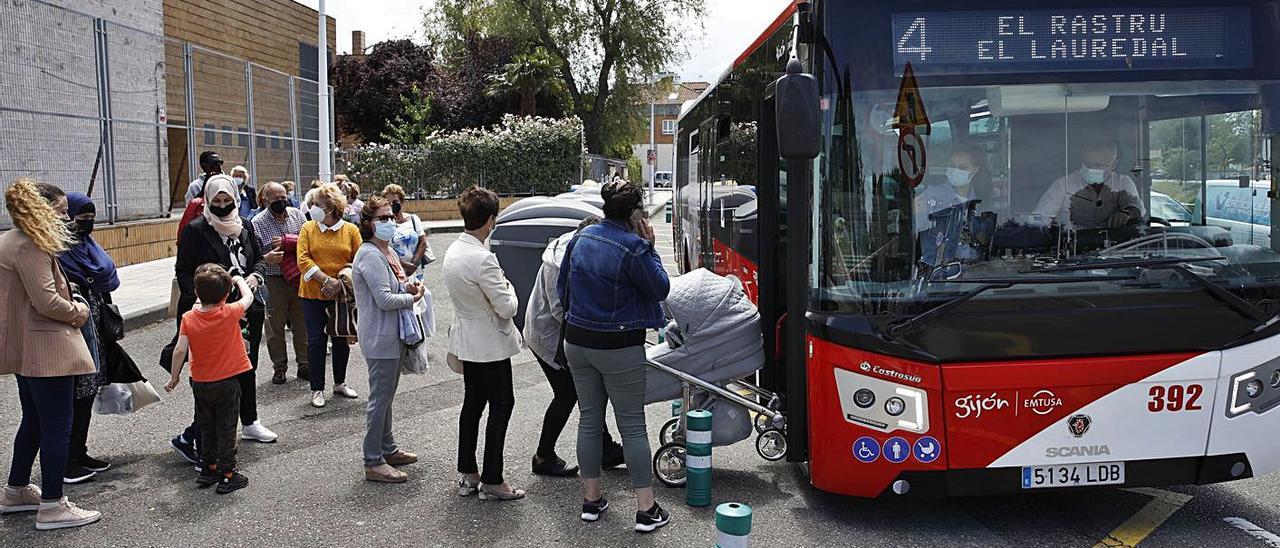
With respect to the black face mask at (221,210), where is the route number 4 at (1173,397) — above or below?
below

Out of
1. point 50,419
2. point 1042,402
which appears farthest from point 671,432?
point 50,419

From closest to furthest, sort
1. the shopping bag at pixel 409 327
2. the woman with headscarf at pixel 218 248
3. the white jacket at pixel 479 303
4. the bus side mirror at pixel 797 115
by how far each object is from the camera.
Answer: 1. the bus side mirror at pixel 797 115
2. the white jacket at pixel 479 303
3. the shopping bag at pixel 409 327
4. the woman with headscarf at pixel 218 248

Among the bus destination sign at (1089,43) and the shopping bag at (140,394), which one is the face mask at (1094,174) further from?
the shopping bag at (140,394)

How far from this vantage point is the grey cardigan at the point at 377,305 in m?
6.31

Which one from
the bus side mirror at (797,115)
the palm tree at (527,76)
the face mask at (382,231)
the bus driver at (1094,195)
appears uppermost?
the palm tree at (527,76)

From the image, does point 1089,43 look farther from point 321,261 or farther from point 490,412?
point 321,261

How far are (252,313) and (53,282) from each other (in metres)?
2.61

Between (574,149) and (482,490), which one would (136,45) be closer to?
(482,490)

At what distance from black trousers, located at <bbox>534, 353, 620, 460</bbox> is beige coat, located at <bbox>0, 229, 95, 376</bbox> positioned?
2.37 meters

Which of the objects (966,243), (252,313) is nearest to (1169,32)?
(966,243)

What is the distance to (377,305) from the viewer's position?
6.35 m

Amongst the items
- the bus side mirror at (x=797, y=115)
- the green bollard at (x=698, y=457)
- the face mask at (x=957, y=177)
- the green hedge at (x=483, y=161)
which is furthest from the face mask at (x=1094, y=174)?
the green hedge at (x=483, y=161)

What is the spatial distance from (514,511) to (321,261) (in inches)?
128

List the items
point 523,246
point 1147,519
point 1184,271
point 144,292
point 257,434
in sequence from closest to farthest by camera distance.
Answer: point 1184,271 < point 1147,519 < point 257,434 < point 523,246 < point 144,292
